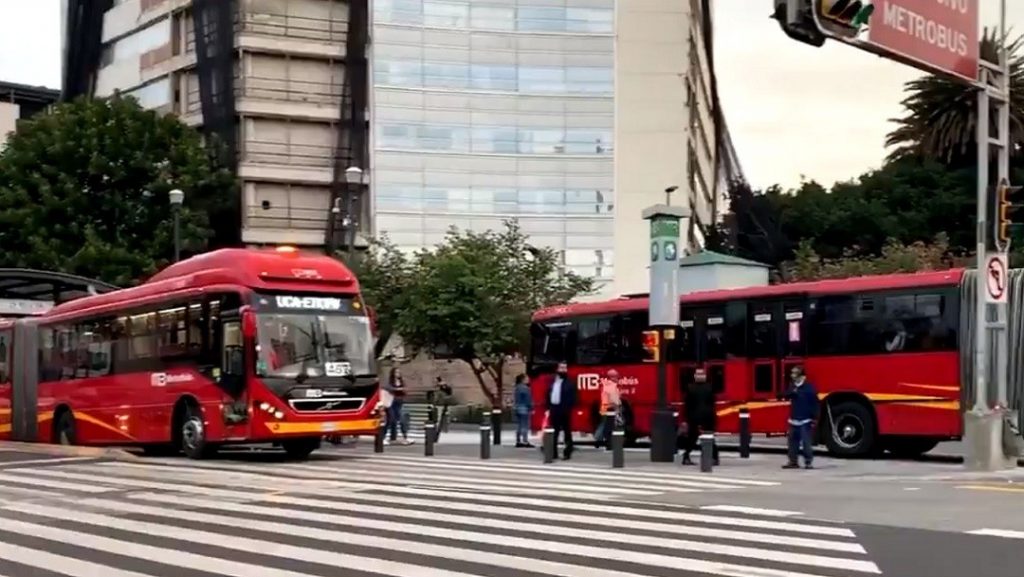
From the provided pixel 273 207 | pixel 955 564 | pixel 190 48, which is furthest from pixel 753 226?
pixel 955 564

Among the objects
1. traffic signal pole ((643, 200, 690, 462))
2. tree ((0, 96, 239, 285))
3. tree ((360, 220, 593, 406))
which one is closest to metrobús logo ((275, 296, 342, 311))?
traffic signal pole ((643, 200, 690, 462))

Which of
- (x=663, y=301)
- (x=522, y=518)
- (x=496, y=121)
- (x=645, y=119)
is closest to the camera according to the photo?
(x=522, y=518)

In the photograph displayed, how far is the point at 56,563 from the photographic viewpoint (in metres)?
10.6

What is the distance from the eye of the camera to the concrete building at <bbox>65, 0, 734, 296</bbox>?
60906 millimetres

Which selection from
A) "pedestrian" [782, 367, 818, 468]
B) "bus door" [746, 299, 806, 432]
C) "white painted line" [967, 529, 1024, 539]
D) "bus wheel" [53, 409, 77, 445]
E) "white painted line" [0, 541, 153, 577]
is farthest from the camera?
"bus wheel" [53, 409, 77, 445]

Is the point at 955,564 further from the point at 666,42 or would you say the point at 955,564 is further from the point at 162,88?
the point at 162,88

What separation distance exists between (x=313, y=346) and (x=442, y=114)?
39.9 metres

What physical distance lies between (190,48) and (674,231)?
1780 inches

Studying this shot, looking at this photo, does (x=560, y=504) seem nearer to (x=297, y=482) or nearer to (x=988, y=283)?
(x=297, y=482)

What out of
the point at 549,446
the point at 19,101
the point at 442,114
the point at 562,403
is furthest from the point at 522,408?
the point at 19,101

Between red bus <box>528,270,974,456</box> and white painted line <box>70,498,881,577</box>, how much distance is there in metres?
12.5

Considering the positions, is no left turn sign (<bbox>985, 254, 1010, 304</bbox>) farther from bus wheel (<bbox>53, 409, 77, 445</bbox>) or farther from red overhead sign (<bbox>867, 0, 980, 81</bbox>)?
bus wheel (<bbox>53, 409, 77, 445</bbox>)

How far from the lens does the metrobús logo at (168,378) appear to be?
23.4 m

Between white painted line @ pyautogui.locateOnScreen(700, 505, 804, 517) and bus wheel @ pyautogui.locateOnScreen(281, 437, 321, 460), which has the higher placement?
white painted line @ pyautogui.locateOnScreen(700, 505, 804, 517)
